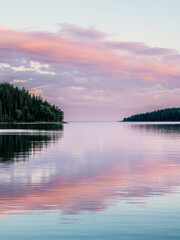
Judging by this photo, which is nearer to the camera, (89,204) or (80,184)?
(89,204)

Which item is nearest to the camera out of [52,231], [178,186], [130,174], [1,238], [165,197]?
[1,238]

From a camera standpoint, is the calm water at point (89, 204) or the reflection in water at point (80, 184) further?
the reflection in water at point (80, 184)

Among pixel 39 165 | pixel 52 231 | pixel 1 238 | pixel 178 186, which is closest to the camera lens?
pixel 1 238

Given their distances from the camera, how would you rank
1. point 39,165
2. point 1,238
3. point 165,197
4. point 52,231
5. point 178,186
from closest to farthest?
point 1,238
point 52,231
point 165,197
point 178,186
point 39,165

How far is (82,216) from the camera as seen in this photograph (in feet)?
49.7

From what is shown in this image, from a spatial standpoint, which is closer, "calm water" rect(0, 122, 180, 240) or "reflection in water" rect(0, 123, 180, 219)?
"calm water" rect(0, 122, 180, 240)

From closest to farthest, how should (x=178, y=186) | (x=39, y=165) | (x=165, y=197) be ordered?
(x=165, y=197) < (x=178, y=186) < (x=39, y=165)

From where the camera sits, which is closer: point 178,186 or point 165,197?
point 165,197

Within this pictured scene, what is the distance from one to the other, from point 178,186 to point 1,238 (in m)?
13.5

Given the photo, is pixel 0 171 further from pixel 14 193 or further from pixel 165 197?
pixel 165 197

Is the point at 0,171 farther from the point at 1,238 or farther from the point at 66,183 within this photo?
the point at 1,238

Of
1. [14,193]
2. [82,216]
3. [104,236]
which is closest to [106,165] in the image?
→ [14,193]

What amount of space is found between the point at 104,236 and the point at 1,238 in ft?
12.3

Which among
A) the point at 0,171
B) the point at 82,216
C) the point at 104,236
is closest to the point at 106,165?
the point at 0,171
